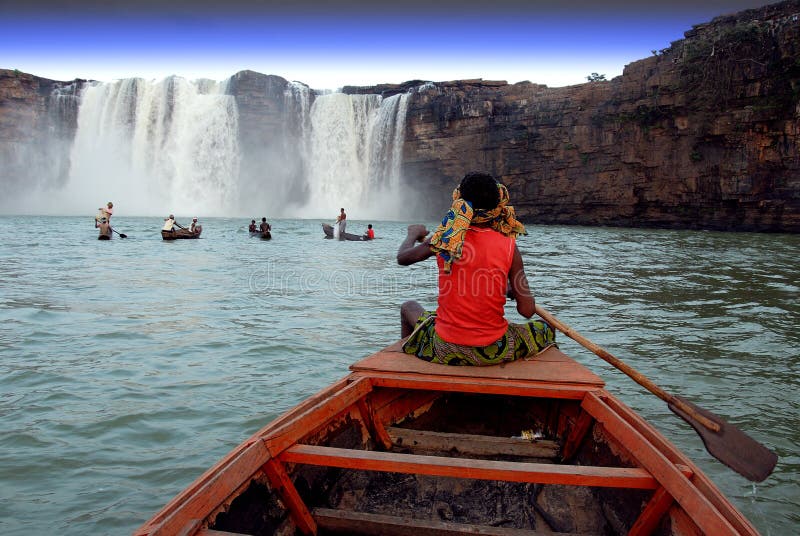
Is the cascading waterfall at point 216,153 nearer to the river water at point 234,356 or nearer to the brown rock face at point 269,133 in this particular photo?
the brown rock face at point 269,133

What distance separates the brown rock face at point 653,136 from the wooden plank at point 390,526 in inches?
1157

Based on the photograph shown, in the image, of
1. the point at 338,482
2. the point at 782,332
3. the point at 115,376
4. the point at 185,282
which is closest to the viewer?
the point at 338,482

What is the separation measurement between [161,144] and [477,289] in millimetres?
45232

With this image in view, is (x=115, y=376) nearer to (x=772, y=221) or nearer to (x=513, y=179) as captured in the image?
(x=772, y=221)

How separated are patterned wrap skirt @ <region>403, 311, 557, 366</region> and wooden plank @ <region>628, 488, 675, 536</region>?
133 cm

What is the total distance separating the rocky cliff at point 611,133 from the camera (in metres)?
26.4

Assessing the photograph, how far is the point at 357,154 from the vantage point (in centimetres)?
4172

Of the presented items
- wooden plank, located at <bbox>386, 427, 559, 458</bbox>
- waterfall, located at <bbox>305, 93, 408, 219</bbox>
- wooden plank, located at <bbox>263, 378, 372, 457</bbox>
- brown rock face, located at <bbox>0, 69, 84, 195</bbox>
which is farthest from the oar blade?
brown rock face, located at <bbox>0, 69, 84, 195</bbox>

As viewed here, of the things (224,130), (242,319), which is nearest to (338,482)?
(242,319)

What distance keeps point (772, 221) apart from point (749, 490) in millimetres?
28929

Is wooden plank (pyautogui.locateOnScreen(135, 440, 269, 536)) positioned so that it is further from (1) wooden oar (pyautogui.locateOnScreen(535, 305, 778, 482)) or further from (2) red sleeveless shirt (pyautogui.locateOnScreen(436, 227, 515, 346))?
(1) wooden oar (pyautogui.locateOnScreen(535, 305, 778, 482))

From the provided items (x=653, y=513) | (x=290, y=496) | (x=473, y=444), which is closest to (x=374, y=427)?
(x=473, y=444)

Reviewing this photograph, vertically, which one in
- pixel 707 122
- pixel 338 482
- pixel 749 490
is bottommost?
pixel 749 490

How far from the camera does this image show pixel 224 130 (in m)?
43.3
